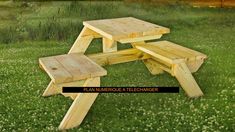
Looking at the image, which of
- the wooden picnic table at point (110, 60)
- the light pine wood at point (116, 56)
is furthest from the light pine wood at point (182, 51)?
the light pine wood at point (116, 56)

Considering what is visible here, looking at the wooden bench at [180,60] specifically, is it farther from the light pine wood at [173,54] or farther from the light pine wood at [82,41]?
the light pine wood at [82,41]

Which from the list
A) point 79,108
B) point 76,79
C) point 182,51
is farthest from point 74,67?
point 182,51

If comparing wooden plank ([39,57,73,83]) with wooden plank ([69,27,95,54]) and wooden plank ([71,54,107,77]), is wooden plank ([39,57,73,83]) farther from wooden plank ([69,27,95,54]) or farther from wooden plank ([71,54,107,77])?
wooden plank ([69,27,95,54])

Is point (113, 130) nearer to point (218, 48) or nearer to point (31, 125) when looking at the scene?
point (31, 125)

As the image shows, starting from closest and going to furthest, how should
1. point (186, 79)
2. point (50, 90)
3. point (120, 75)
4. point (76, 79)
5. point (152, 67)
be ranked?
point (76, 79) < point (186, 79) < point (50, 90) < point (152, 67) < point (120, 75)

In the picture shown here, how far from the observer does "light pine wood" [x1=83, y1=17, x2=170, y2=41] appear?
6.85 meters

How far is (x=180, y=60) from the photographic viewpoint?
6.95 meters

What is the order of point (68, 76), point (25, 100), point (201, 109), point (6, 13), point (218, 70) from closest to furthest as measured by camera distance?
point (68, 76), point (201, 109), point (25, 100), point (218, 70), point (6, 13)

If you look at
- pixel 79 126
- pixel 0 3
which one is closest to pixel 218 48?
pixel 79 126

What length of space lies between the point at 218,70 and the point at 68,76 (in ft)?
14.0

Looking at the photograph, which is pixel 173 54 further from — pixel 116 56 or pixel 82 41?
pixel 82 41

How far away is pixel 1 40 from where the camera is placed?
41.3 ft

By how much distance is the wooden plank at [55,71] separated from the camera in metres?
5.89

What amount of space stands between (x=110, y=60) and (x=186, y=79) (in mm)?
1508
